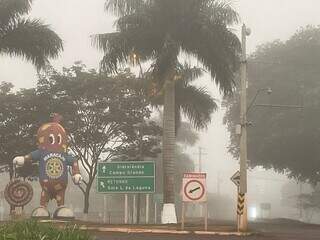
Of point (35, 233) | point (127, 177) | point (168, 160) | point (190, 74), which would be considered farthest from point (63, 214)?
point (35, 233)

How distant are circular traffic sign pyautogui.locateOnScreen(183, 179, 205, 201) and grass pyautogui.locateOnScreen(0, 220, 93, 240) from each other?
11210mm

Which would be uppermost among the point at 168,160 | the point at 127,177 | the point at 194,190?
the point at 168,160

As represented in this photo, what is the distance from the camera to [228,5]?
29.0 m

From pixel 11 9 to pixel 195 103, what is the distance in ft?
36.9

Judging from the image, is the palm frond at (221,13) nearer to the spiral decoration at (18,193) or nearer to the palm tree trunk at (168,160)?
the palm tree trunk at (168,160)

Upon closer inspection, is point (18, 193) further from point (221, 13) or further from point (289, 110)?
point (289, 110)

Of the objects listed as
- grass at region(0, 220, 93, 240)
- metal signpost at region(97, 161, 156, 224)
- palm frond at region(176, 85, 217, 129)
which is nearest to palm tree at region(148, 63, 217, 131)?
palm frond at region(176, 85, 217, 129)

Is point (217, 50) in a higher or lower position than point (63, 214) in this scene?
higher

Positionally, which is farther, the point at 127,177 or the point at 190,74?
the point at 190,74

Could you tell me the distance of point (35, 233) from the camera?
9.68 metres

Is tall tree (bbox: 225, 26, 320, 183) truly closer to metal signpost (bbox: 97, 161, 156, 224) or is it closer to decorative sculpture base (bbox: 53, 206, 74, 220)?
metal signpost (bbox: 97, 161, 156, 224)

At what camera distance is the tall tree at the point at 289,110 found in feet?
141

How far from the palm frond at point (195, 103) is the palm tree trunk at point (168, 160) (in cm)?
369

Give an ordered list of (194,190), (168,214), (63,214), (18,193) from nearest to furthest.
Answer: (194,190) → (63,214) → (18,193) → (168,214)
